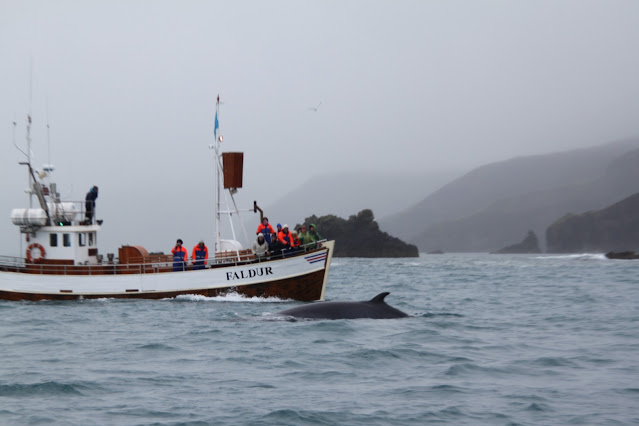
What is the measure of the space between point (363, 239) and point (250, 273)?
141 m

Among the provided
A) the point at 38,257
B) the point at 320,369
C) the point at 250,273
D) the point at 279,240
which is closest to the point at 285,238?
the point at 279,240

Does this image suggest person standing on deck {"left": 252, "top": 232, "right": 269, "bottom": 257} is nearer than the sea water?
No

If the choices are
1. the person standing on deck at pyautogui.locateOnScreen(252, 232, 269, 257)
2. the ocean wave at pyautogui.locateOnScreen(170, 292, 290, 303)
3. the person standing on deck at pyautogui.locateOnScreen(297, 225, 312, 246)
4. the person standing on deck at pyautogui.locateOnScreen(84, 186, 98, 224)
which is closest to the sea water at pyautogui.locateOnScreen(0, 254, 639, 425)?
the ocean wave at pyautogui.locateOnScreen(170, 292, 290, 303)

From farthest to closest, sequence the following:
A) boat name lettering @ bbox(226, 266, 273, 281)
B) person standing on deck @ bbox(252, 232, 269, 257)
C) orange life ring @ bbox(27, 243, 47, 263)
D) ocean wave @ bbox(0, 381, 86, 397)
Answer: orange life ring @ bbox(27, 243, 47, 263) → boat name lettering @ bbox(226, 266, 273, 281) → person standing on deck @ bbox(252, 232, 269, 257) → ocean wave @ bbox(0, 381, 86, 397)

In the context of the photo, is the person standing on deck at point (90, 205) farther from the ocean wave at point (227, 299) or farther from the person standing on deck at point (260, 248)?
the person standing on deck at point (260, 248)

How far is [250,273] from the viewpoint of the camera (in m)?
33.2

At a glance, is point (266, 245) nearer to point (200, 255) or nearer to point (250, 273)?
point (250, 273)

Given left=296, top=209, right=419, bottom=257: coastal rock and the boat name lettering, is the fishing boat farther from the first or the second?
left=296, top=209, right=419, bottom=257: coastal rock

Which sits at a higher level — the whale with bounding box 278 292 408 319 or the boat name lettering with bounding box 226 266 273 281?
the boat name lettering with bounding box 226 266 273 281

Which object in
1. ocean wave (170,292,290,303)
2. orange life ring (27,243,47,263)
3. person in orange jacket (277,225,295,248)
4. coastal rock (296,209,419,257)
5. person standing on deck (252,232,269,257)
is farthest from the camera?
coastal rock (296,209,419,257)

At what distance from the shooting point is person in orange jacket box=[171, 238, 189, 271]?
33.8m

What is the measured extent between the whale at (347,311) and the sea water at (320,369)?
2.00ft

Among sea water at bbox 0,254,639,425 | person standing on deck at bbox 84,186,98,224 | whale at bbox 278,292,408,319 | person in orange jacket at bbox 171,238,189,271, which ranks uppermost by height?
person standing on deck at bbox 84,186,98,224

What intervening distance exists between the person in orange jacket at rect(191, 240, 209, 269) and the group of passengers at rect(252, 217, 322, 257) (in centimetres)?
245
